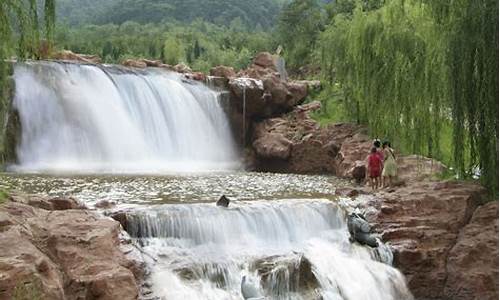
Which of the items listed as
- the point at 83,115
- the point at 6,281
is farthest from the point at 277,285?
the point at 83,115

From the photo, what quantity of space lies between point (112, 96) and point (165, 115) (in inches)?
87.7

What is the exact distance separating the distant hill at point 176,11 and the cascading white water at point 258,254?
341 ft

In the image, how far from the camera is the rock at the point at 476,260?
33.5 feet

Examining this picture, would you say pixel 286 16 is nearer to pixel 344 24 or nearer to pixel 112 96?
pixel 344 24

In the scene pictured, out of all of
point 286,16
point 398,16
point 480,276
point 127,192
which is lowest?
point 480,276

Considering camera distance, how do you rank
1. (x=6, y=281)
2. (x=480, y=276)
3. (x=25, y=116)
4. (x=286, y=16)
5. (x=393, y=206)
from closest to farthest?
1. (x=6, y=281)
2. (x=480, y=276)
3. (x=393, y=206)
4. (x=25, y=116)
5. (x=286, y=16)

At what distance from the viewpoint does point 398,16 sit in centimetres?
1791

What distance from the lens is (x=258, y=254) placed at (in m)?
10.1

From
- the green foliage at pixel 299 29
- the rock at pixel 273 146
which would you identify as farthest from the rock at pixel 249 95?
the green foliage at pixel 299 29

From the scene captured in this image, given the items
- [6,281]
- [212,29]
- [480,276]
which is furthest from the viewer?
[212,29]

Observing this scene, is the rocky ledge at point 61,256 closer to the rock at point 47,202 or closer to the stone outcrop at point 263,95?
the rock at point 47,202

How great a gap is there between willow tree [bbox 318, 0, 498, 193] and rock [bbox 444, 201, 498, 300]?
97 centimetres

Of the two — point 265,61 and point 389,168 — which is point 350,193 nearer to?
point 389,168

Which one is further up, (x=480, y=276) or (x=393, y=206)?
(x=393, y=206)
